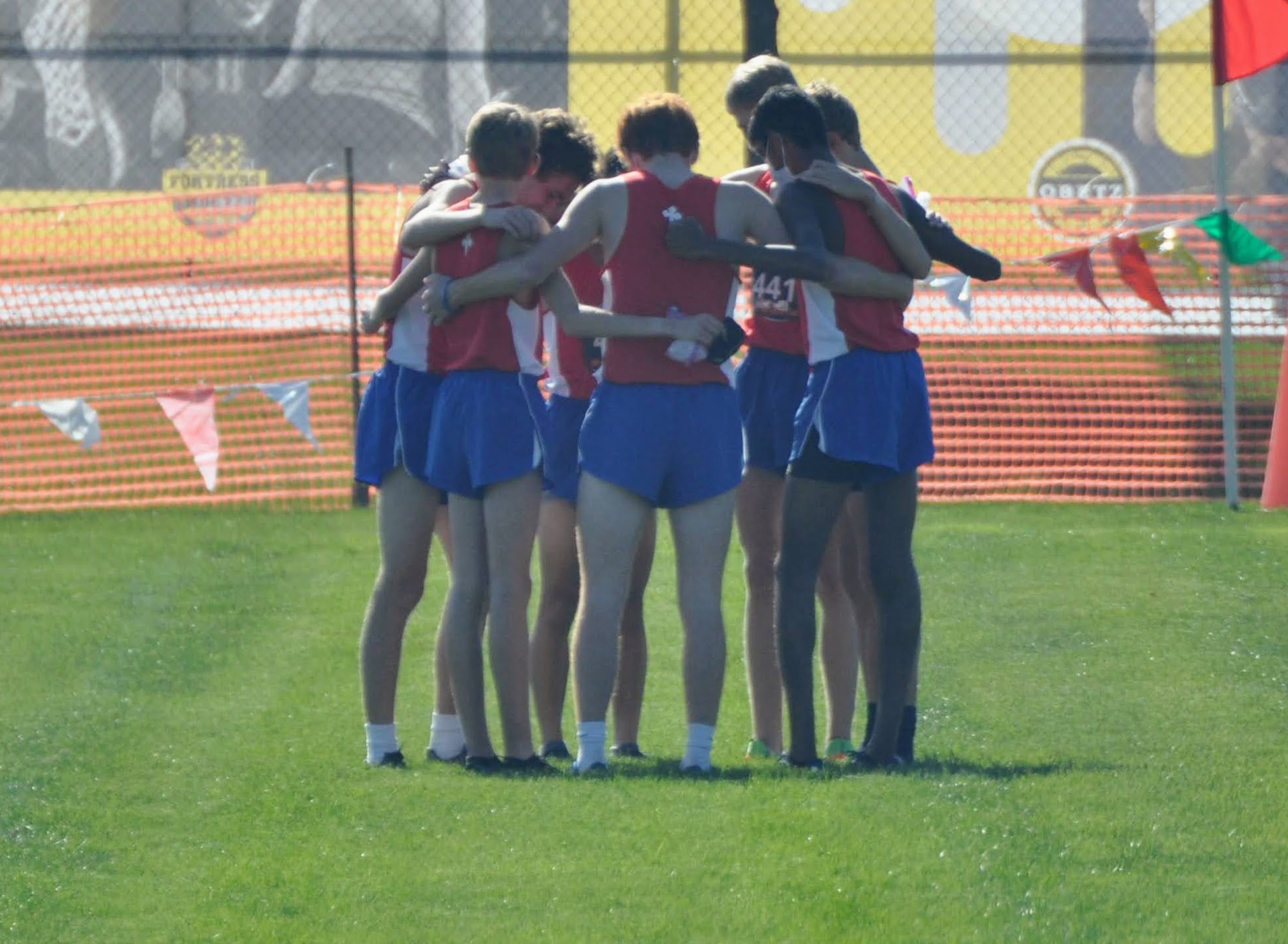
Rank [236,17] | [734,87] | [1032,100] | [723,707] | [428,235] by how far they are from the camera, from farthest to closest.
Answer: [236,17]
[1032,100]
[723,707]
[734,87]
[428,235]

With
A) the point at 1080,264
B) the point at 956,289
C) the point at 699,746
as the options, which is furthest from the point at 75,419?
the point at 699,746

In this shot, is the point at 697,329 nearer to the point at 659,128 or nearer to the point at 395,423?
the point at 659,128

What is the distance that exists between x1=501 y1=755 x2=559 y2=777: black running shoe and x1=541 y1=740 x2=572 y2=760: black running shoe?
37cm

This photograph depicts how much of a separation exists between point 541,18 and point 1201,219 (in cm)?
1043

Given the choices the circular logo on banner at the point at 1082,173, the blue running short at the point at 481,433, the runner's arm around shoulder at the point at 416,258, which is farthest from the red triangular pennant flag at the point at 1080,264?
the circular logo on banner at the point at 1082,173

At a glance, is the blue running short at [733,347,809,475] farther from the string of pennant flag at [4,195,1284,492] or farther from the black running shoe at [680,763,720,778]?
the string of pennant flag at [4,195,1284,492]

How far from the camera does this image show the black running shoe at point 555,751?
615 cm

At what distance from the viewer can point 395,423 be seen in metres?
5.76

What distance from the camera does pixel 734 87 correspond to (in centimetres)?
589

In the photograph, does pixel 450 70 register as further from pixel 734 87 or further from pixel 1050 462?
pixel 734 87

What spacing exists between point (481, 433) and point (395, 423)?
0.36 metres

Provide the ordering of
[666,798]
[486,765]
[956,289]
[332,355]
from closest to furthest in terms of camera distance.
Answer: [666,798] → [486,765] → [956,289] → [332,355]

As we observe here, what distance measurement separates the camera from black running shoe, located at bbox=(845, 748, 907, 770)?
576 centimetres

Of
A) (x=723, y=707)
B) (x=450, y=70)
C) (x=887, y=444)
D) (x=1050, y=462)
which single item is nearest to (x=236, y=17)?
(x=450, y=70)
